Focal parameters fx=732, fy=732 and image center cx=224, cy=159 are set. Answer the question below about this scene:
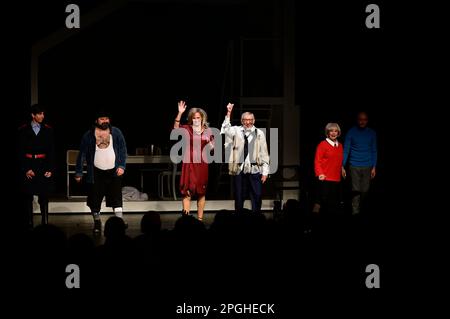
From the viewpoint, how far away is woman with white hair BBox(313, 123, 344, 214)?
24.5 feet

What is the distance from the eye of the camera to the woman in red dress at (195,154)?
7.43 meters

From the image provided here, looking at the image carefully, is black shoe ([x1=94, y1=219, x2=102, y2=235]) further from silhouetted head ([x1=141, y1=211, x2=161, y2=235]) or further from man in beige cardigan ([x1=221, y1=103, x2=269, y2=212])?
silhouetted head ([x1=141, y1=211, x2=161, y2=235])

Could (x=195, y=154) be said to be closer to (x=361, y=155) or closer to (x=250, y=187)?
(x=250, y=187)

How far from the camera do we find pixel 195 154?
24.5 ft

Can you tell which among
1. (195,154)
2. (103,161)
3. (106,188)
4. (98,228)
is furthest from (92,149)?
(195,154)

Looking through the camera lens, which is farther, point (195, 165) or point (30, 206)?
point (195, 165)

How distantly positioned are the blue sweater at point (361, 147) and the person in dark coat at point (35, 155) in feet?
10.0

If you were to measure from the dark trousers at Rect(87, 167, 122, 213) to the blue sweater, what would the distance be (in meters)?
2.39

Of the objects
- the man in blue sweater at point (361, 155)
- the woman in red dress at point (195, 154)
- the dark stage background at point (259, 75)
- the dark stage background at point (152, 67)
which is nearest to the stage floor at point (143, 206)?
the dark stage background at point (259, 75)

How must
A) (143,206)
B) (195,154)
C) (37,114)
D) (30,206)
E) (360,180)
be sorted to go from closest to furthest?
(37,114) < (30,206) < (195,154) < (360,180) < (143,206)

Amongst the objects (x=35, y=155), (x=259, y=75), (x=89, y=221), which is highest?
(x=259, y=75)

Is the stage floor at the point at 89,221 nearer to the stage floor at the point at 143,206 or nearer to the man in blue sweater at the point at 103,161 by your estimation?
the stage floor at the point at 143,206

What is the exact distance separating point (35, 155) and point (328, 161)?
292 cm
